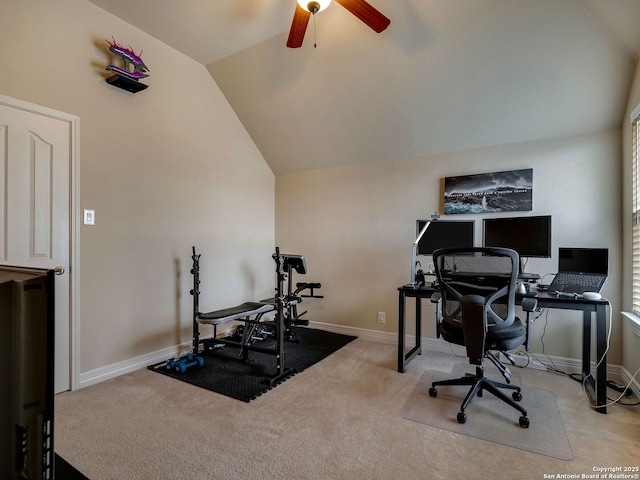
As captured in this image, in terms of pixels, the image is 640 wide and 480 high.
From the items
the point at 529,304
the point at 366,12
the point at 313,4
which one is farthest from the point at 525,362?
the point at 313,4

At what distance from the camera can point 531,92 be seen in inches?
106

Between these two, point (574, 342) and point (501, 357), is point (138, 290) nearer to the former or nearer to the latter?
point (501, 357)

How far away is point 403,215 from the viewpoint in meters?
3.61

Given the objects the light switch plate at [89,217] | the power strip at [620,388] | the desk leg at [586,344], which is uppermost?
the light switch plate at [89,217]

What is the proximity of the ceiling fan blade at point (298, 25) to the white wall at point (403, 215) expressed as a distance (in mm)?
1828

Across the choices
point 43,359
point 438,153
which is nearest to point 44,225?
point 43,359

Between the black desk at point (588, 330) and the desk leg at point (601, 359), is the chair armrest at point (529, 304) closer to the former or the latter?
the black desk at point (588, 330)

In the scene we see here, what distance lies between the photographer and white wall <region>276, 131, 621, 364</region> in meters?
2.74

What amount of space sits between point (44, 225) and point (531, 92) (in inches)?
155

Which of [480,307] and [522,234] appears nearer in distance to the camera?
[480,307]

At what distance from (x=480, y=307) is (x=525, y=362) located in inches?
58.4

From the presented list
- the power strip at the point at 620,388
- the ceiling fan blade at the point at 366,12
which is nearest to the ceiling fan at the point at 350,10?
the ceiling fan blade at the point at 366,12

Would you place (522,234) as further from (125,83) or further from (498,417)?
(125,83)

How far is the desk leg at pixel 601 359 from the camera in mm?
2141
